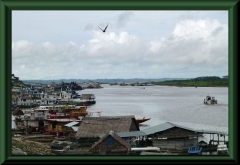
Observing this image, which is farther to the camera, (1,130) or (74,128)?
(74,128)

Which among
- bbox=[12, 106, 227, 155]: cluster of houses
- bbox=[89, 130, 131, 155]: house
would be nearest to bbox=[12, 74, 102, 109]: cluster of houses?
bbox=[12, 106, 227, 155]: cluster of houses

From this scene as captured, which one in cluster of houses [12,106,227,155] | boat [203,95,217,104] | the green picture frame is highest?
the green picture frame

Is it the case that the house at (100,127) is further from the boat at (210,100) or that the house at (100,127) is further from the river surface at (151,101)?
the boat at (210,100)

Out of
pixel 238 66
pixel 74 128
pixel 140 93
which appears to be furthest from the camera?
pixel 140 93

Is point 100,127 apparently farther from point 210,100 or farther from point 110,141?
point 210,100

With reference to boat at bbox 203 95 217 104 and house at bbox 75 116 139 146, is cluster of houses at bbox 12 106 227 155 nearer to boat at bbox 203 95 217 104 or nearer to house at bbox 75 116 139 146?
house at bbox 75 116 139 146
